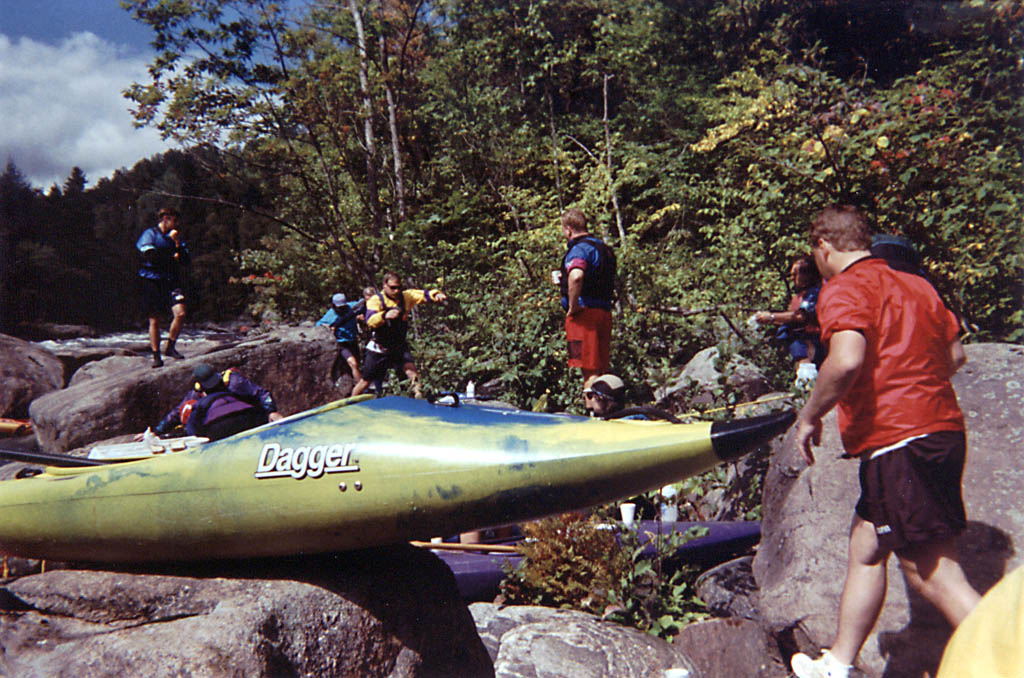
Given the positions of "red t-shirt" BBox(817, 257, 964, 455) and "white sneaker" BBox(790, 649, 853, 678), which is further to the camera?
"white sneaker" BBox(790, 649, 853, 678)

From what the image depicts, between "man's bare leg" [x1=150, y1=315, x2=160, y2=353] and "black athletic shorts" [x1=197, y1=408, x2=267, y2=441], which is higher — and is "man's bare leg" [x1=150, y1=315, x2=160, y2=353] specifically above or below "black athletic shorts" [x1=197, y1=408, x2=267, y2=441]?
above

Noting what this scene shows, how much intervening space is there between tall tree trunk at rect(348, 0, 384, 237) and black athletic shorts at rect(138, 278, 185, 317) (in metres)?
2.99

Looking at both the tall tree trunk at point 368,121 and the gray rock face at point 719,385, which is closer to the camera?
the gray rock face at point 719,385

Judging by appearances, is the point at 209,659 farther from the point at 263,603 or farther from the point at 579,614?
the point at 579,614

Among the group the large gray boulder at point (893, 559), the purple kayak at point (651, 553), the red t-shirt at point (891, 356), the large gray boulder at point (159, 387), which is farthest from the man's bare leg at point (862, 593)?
the large gray boulder at point (159, 387)

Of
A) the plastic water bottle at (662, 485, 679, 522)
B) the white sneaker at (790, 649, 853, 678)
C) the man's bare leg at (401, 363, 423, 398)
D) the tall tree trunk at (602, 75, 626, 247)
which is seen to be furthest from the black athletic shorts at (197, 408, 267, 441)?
the tall tree trunk at (602, 75, 626, 247)

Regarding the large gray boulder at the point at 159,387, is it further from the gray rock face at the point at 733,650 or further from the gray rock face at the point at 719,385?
the gray rock face at the point at 733,650

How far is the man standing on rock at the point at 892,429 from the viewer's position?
78.7 inches

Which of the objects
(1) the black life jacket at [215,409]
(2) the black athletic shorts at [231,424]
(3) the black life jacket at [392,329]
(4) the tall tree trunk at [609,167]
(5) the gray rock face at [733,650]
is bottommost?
(5) the gray rock face at [733,650]

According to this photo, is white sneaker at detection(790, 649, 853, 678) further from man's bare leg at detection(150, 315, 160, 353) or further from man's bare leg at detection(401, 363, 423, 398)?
man's bare leg at detection(150, 315, 160, 353)

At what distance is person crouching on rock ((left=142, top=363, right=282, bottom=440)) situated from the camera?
12.2ft

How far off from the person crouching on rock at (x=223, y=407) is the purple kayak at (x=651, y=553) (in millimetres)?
1294

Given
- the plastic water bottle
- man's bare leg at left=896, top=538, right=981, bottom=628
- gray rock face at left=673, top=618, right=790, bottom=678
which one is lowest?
gray rock face at left=673, top=618, right=790, bottom=678

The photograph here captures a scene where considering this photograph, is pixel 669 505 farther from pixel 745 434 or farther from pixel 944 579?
pixel 745 434
